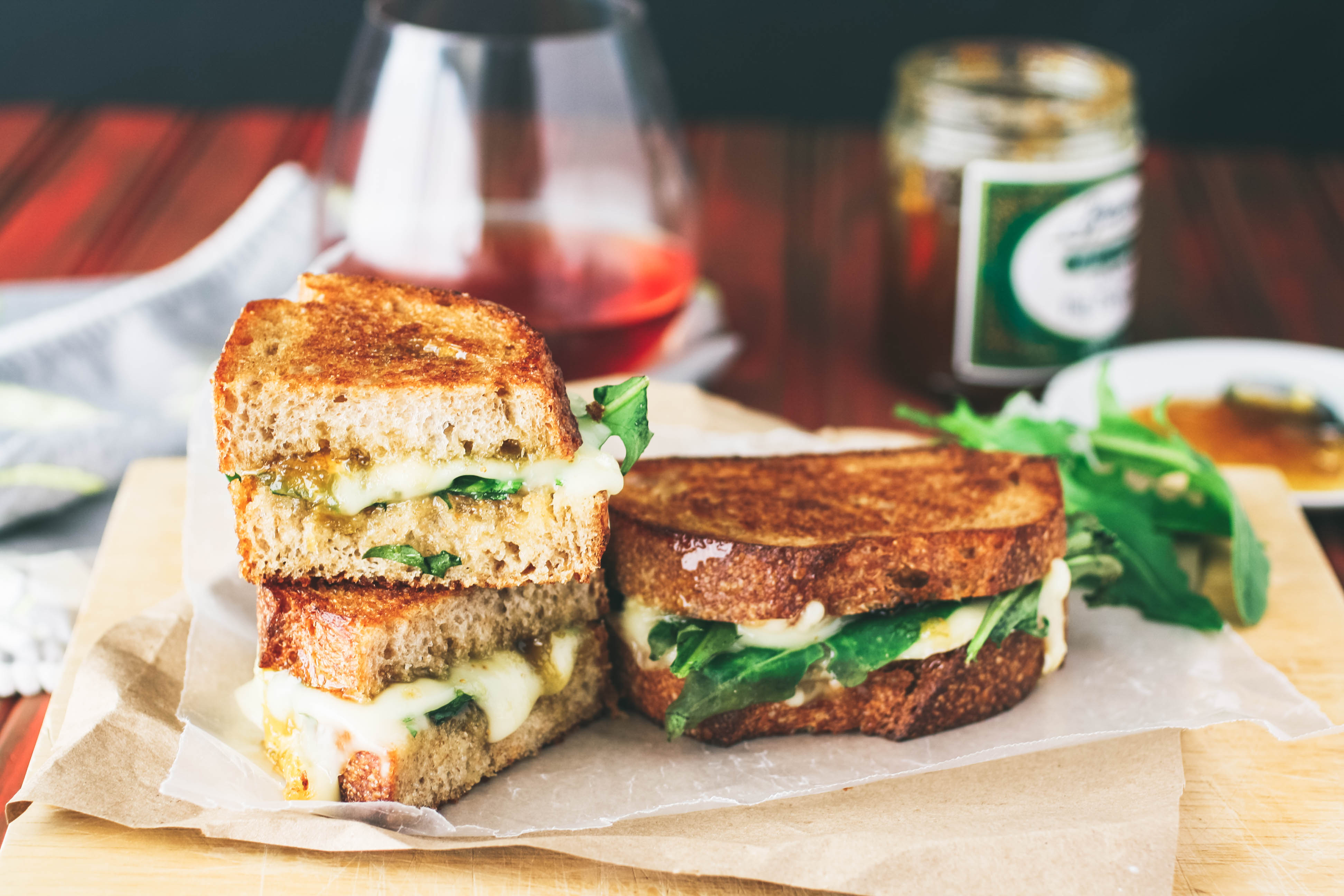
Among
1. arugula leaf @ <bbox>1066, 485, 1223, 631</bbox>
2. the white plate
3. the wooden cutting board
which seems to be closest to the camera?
the wooden cutting board

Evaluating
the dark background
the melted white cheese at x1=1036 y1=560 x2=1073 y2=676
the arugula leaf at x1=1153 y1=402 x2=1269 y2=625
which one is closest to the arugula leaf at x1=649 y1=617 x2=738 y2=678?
the melted white cheese at x1=1036 y1=560 x2=1073 y2=676

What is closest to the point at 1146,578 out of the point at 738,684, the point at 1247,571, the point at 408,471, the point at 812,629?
the point at 1247,571

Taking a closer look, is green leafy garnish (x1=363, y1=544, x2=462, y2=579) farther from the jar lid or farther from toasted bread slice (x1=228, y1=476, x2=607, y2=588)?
the jar lid

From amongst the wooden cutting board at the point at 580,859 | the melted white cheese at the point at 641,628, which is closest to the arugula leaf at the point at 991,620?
the wooden cutting board at the point at 580,859

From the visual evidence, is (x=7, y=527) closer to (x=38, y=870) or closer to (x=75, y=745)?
(x=75, y=745)

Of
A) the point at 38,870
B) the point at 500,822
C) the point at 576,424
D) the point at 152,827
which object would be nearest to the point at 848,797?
the point at 500,822

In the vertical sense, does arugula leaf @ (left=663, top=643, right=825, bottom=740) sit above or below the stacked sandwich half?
below

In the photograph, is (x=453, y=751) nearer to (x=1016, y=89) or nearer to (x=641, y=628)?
(x=641, y=628)
